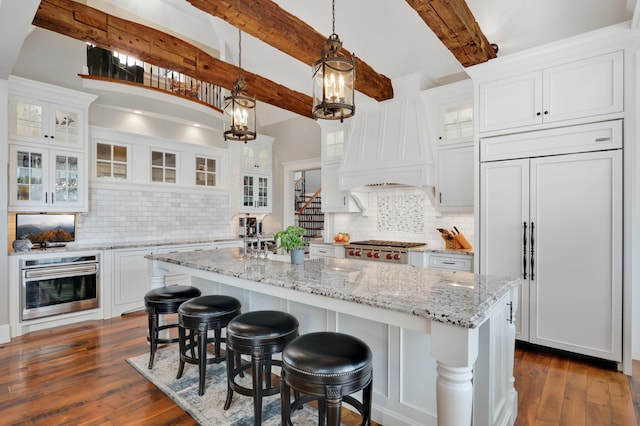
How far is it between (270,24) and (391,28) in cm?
183

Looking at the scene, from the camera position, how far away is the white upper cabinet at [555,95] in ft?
A: 9.15

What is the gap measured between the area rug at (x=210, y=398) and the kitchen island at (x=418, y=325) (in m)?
0.53

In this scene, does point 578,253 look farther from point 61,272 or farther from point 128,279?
point 61,272

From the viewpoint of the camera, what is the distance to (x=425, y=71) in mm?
4301

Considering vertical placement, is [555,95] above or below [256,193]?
above

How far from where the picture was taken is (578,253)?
2.92 meters

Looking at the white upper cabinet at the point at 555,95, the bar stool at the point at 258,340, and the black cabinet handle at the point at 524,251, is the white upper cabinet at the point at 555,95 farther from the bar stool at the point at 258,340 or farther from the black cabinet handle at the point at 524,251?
the bar stool at the point at 258,340

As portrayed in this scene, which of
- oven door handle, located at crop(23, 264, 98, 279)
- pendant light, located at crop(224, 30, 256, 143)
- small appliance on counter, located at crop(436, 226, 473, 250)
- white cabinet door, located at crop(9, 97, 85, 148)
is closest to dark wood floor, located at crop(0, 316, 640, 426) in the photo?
oven door handle, located at crop(23, 264, 98, 279)

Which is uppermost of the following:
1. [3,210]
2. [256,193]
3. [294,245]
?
[256,193]

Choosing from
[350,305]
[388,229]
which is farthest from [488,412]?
[388,229]

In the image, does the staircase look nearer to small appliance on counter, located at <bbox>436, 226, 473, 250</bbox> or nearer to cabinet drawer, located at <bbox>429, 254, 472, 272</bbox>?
small appliance on counter, located at <bbox>436, 226, 473, 250</bbox>

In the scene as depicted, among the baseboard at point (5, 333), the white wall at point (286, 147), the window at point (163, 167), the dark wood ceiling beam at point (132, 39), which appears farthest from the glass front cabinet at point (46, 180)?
the white wall at point (286, 147)

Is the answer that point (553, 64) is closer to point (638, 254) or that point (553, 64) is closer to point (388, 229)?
point (638, 254)

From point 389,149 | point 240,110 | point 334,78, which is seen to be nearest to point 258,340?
point 334,78
